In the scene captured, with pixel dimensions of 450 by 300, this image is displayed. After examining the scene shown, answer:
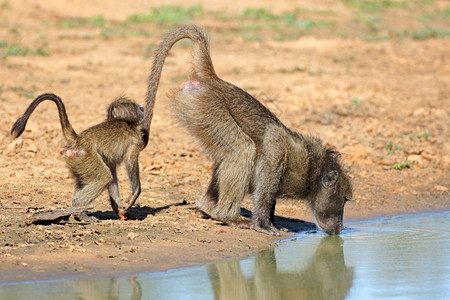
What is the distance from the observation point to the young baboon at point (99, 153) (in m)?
6.46

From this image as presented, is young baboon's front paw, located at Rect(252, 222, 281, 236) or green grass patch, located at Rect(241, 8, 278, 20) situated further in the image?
green grass patch, located at Rect(241, 8, 278, 20)

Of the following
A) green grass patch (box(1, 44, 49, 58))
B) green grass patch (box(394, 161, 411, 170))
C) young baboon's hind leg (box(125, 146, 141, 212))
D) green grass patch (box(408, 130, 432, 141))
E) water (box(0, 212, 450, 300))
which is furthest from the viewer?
green grass patch (box(1, 44, 49, 58))

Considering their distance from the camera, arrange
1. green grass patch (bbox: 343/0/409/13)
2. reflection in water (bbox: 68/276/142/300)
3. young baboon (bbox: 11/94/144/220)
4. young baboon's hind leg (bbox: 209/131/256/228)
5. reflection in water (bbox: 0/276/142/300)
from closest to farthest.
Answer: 1. reflection in water (bbox: 0/276/142/300)
2. reflection in water (bbox: 68/276/142/300)
3. young baboon (bbox: 11/94/144/220)
4. young baboon's hind leg (bbox: 209/131/256/228)
5. green grass patch (bbox: 343/0/409/13)

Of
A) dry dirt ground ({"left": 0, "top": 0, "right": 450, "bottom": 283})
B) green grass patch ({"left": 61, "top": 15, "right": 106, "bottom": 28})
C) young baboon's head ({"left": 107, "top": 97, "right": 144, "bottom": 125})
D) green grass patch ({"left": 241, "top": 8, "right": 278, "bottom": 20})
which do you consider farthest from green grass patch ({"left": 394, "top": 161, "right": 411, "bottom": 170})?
green grass patch ({"left": 241, "top": 8, "right": 278, "bottom": 20})

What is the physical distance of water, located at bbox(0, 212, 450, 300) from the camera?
523 centimetres

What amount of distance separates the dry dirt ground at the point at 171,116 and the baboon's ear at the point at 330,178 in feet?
1.93

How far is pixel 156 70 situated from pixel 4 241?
2012mm

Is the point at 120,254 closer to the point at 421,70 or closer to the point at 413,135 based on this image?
the point at 413,135

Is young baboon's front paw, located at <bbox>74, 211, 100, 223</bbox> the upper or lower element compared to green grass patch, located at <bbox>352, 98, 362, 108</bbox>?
lower

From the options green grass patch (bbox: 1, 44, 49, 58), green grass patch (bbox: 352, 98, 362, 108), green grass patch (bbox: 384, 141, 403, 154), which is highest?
green grass patch (bbox: 1, 44, 49, 58)

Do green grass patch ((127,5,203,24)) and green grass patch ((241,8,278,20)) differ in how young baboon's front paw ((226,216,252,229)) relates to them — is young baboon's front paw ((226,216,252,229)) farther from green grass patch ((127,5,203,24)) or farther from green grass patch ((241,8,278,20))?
green grass patch ((241,8,278,20))

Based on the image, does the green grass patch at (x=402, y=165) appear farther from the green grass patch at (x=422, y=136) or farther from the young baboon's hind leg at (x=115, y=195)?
the young baboon's hind leg at (x=115, y=195)

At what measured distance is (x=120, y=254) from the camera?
596 centimetres

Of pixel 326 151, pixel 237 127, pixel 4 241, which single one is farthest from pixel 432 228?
pixel 4 241
